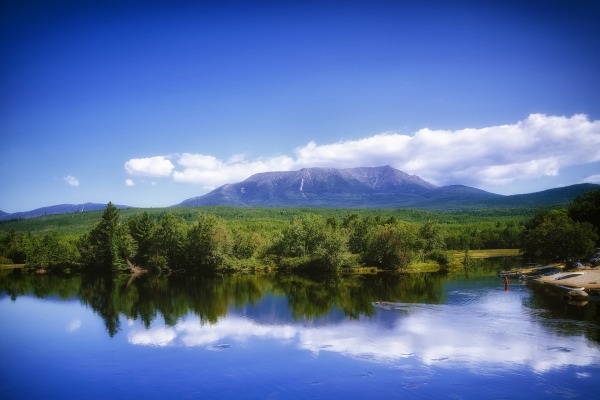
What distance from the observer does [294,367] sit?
28.4m

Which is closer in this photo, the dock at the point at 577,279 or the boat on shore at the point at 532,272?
the dock at the point at 577,279

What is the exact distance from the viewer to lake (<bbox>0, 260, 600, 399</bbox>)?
2509cm

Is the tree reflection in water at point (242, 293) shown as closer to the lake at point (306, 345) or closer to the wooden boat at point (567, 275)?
the lake at point (306, 345)

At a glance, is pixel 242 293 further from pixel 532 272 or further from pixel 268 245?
pixel 532 272

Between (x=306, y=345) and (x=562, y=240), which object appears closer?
(x=306, y=345)

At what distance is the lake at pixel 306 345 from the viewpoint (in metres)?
25.1

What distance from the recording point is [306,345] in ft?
109

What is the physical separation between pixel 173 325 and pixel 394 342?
2111cm

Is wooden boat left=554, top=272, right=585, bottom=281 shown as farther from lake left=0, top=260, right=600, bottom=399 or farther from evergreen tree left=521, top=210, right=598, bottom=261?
evergreen tree left=521, top=210, right=598, bottom=261

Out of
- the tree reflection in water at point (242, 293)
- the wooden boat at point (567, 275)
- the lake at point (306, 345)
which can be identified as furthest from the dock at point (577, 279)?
the tree reflection in water at point (242, 293)

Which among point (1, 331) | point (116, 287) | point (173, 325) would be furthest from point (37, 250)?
point (173, 325)

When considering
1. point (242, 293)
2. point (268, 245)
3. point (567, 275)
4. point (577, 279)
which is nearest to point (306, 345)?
point (242, 293)

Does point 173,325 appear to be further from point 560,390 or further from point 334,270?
point 334,270

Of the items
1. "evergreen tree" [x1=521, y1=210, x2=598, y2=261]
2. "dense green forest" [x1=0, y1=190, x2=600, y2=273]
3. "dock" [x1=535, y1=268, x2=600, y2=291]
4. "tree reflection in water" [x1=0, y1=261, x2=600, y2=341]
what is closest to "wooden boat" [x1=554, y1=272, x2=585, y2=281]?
"dock" [x1=535, y1=268, x2=600, y2=291]
